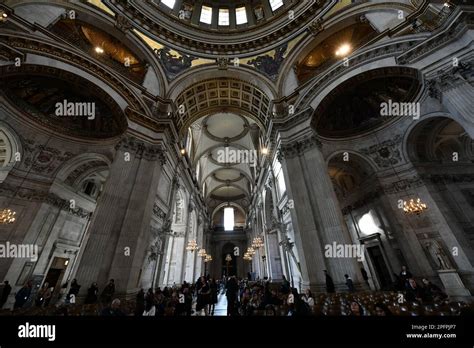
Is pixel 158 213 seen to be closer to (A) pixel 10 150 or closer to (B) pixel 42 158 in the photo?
(B) pixel 42 158

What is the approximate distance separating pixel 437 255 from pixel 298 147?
7713 millimetres

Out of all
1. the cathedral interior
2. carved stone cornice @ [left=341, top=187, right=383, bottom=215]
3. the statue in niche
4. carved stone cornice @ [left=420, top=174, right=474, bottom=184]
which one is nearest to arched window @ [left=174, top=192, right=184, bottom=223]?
the cathedral interior

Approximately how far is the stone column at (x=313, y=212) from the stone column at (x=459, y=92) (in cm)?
473

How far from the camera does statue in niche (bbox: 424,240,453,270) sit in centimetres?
783

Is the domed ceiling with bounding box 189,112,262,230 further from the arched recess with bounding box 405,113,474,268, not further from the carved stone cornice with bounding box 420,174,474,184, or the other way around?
the carved stone cornice with bounding box 420,174,474,184

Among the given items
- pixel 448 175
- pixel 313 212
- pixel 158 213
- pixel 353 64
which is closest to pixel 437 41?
pixel 353 64

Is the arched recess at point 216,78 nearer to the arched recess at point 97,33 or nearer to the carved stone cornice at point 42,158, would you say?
the arched recess at point 97,33

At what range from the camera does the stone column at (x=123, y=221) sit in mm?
7155

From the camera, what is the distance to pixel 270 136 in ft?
42.2

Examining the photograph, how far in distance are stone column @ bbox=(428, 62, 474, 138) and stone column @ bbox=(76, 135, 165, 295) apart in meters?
12.7

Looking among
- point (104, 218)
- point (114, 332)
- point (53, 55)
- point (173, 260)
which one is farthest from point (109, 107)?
point (173, 260)

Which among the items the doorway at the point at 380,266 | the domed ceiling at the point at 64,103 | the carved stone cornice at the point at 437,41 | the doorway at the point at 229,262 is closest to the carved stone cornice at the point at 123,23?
the domed ceiling at the point at 64,103

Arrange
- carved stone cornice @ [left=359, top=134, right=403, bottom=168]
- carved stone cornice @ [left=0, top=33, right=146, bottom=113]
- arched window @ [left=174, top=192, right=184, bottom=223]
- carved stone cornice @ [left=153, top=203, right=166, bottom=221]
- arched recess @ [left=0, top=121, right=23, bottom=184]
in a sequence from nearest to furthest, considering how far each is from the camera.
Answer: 1. carved stone cornice @ [left=0, top=33, right=146, bottom=113]
2. arched recess @ [left=0, top=121, right=23, bottom=184]
3. carved stone cornice @ [left=359, top=134, right=403, bottom=168]
4. carved stone cornice @ [left=153, top=203, right=166, bottom=221]
5. arched window @ [left=174, top=192, right=184, bottom=223]

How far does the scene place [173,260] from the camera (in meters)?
16.5
